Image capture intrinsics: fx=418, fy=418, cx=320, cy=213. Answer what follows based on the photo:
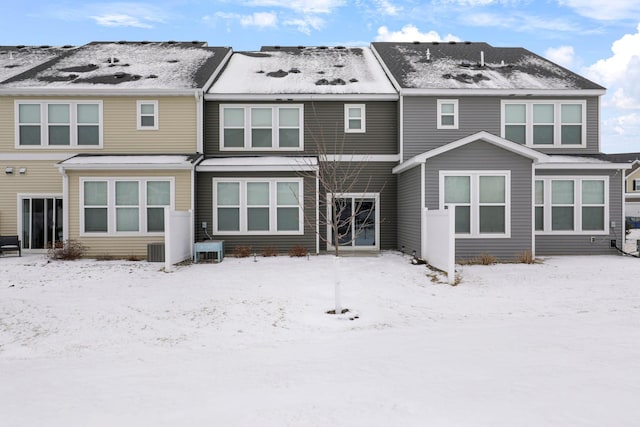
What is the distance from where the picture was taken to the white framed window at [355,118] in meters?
16.9

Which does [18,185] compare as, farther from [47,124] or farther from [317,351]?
[317,351]

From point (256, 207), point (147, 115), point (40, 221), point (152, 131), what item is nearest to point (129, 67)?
point (147, 115)

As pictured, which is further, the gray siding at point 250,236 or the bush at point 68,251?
the gray siding at point 250,236

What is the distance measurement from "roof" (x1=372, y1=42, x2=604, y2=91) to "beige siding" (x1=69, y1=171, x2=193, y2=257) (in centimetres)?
935

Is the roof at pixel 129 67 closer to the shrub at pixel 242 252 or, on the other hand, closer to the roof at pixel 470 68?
the shrub at pixel 242 252

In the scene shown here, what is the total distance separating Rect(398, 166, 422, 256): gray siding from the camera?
14062 mm

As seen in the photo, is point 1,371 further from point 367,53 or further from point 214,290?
point 367,53

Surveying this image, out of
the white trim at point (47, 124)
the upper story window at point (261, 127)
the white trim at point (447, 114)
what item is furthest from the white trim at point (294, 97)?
the white trim at point (47, 124)

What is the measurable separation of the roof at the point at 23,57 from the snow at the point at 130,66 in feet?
5.73

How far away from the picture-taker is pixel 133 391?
4.63 metres

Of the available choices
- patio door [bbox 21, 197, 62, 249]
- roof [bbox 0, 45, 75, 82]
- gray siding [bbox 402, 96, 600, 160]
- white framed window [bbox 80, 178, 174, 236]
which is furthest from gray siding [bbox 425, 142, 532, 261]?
roof [bbox 0, 45, 75, 82]

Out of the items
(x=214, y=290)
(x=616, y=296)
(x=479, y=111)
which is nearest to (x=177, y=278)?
(x=214, y=290)

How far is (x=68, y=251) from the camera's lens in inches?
567

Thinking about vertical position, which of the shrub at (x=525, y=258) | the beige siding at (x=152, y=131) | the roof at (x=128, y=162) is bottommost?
the shrub at (x=525, y=258)
